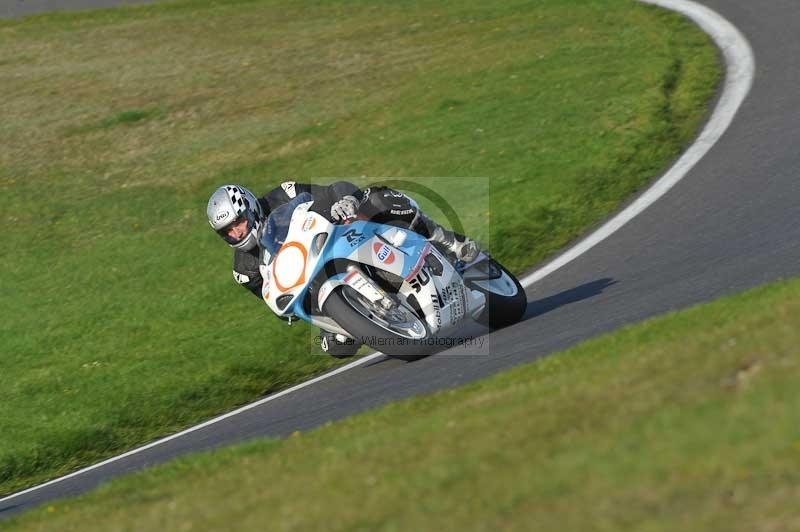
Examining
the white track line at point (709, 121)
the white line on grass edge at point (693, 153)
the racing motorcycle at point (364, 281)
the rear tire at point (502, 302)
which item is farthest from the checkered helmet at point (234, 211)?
the white track line at point (709, 121)

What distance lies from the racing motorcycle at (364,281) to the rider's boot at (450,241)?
0.10 meters

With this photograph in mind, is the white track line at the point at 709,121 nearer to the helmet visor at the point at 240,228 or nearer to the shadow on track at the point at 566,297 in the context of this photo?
the shadow on track at the point at 566,297

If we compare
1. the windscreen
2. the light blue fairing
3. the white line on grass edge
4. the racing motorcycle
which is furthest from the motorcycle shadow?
the windscreen

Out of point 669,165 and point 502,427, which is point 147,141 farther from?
point 502,427

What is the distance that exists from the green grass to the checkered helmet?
85.7 inches

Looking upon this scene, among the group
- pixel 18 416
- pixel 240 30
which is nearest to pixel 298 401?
pixel 18 416

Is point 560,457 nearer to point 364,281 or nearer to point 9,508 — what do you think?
point 364,281

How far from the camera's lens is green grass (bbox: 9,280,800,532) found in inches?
175

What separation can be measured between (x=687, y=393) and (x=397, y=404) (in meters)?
2.56

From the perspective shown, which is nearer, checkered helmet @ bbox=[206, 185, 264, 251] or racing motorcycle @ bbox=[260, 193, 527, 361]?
racing motorcycle @ bbox=[260, 193, 527, 361]

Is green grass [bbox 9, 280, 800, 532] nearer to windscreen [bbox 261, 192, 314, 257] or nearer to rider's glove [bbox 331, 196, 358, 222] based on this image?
rider's glove [bbox 331, 196, 358, 222]

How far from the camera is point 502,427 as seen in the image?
577 cm

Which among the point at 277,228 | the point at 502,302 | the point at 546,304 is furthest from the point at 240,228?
the point at 546,304

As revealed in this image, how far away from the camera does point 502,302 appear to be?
9820 mm
